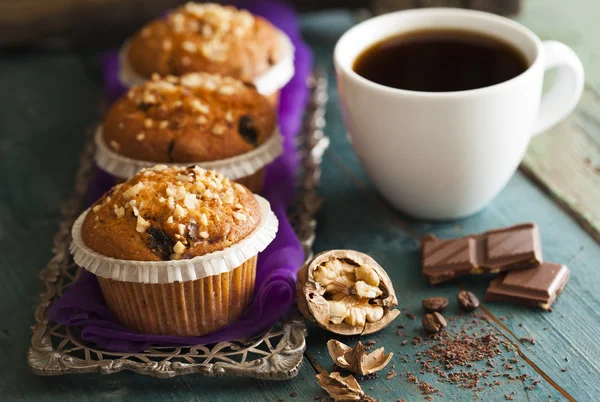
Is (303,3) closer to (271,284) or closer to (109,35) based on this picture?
(109,35)

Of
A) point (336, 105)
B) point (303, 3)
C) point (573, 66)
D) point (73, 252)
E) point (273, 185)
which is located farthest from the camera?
point (303, 3)

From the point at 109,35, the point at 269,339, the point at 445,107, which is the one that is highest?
the point at 445,107

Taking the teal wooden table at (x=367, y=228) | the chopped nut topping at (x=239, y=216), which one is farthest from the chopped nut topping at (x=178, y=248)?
the teal wooden table at (x=367, y=228)

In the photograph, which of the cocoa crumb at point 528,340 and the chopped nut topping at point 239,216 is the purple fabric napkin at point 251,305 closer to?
the chopped nut topping at point 239,216

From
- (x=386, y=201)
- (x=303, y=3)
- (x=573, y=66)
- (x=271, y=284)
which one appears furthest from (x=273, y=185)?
(x=303, y=3)

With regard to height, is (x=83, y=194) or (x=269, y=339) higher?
(x=269, y=339)

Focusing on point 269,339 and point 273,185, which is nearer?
point 269,339

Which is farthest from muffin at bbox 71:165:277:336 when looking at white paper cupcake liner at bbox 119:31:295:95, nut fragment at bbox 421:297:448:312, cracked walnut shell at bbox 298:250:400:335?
white paper cupcake liner at bbox 119:31:295:95

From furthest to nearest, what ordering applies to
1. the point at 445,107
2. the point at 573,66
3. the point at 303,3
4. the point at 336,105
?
the point at 303,3 → the point at 336,105 → the point at 573,66 → the point at 445,107
